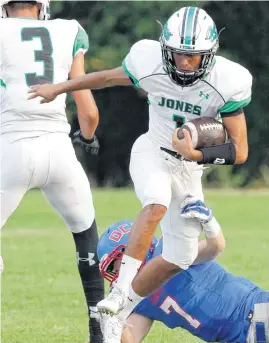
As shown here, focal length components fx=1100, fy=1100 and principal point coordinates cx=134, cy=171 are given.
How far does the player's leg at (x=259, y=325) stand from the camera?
515 centimetres

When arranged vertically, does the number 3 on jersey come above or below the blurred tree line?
above

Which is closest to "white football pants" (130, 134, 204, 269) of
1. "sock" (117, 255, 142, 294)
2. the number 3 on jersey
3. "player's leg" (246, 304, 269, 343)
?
"sock" (117, 255, 142, 294)

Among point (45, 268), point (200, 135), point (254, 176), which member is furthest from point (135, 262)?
point (254, 176)

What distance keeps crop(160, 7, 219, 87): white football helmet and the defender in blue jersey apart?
870 millimetres

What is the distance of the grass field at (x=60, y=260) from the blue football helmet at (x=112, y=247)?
918mm

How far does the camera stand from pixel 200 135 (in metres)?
5.38

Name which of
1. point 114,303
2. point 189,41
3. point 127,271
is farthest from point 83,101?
point 114,303

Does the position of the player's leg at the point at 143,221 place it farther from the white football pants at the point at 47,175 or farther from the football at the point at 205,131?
the white football pants at the point at 47,175

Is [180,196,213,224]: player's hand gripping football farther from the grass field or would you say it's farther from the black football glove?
the grass field

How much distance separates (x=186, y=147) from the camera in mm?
5348

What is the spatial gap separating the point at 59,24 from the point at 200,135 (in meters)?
1.16

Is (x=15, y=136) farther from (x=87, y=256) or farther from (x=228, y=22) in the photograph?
(x=228, y=22)

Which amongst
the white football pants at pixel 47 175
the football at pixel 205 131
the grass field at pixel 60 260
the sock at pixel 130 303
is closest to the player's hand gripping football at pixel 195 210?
the football at pixel 205 131

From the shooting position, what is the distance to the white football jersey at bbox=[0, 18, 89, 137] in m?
5.89
